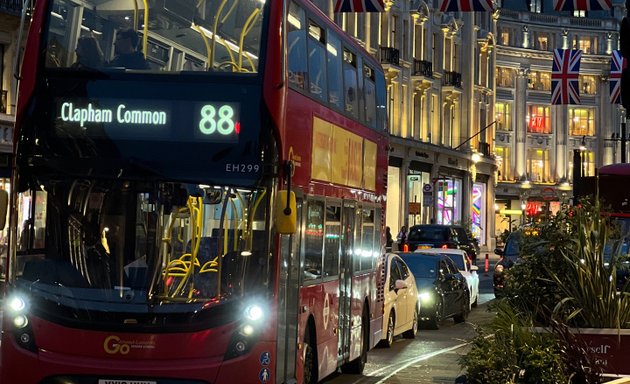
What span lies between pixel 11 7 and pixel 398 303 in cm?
→ 1788

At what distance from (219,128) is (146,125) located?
2.27ft

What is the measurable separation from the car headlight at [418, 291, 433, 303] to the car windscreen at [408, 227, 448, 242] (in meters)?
24.1

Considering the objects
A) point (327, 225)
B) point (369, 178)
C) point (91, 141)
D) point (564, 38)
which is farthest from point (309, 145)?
point (564, 38)

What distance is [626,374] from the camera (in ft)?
Result: 41.1

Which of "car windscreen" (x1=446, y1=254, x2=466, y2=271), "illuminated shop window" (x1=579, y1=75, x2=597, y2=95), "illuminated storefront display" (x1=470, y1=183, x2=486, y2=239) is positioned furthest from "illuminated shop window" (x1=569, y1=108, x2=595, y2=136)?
"car windscreen" (x1=446, y1=254, x2=466, y2=271)

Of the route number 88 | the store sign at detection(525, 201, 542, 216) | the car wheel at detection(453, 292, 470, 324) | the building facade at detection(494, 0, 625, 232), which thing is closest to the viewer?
the route number 88

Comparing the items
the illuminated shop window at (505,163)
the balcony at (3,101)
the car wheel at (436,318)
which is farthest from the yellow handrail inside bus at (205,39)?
the illuminated shop window at (505,163)

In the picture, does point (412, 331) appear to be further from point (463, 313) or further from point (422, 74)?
point (422, 74)

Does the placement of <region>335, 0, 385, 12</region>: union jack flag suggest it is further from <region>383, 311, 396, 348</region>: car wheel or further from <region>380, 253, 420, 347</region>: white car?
<region>383, 311, 396, 348</region>: car wheel

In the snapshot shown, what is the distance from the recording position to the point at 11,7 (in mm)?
35000

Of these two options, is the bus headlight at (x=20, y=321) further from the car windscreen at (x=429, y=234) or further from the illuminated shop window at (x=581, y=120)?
the illuminated shop window at (x=581, y=120)

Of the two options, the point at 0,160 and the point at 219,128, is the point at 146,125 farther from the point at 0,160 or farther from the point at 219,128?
the point at 0,160

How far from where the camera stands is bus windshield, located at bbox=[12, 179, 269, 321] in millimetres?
11875

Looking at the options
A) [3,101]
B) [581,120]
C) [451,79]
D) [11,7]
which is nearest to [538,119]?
[581,120]
